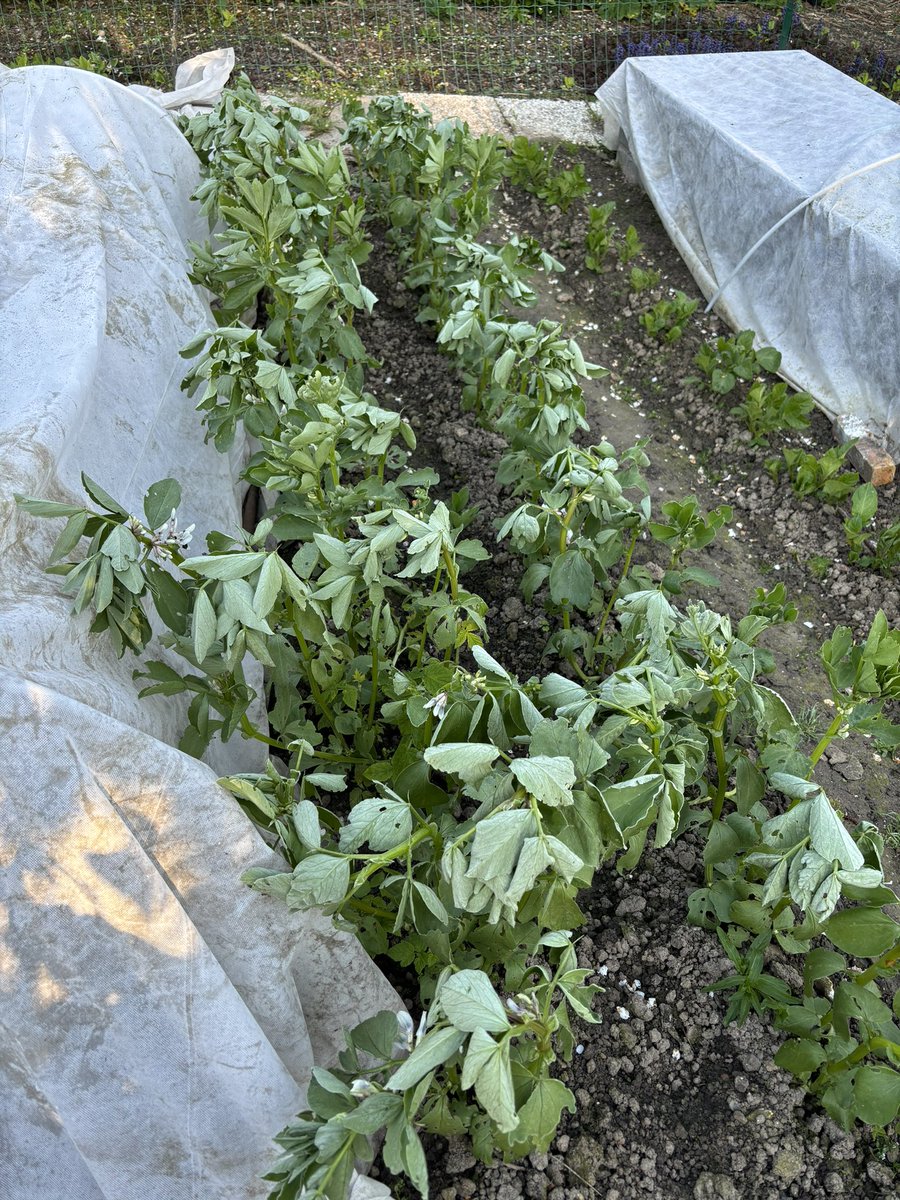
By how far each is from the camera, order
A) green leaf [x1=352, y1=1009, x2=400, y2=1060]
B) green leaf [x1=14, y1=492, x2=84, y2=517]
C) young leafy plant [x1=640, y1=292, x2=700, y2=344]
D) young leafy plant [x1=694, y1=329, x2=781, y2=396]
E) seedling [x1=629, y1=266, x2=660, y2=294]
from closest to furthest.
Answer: green leaf [x1=352, y1=1009, x2=400, y2=1060] → green leaf [x1=14, y1=492, x2=84, y2=517] → young leafy plant [x1=694, y1=329, x2=781, y2=396] → young leafy plant [x1=640, y1=292, x2=700, y2=344] → seedling [x1=629, y1=266, x2=660, y2=294]

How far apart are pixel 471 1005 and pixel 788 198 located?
148 inches

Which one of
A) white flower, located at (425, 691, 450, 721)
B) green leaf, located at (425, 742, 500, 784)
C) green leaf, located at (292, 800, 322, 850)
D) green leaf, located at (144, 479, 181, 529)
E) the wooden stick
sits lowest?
green leaf, located at (292, 800, 322, 850)

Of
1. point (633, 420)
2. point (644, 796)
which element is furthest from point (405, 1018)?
point (633, 420)

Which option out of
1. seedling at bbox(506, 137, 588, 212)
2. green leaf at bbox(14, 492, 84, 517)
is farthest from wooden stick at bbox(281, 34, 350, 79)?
green leaf at bbox(14, 492, 84, 517)

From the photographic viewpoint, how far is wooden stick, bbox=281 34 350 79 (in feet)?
20.7

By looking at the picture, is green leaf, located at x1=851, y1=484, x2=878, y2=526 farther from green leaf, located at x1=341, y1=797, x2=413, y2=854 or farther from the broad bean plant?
green leaf, located at x1=341, y1=797, x2=413, y2=854

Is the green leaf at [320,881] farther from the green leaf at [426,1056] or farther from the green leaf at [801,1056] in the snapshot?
the green leaf at [801,1056]

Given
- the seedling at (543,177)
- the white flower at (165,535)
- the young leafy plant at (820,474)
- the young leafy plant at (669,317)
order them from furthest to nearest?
the seedling at (543,177) → the young leafy plant at (669,317) → the young leafy plant at (820,474) → the white flower at (165,535)

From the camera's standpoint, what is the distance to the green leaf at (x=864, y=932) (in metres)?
1.57

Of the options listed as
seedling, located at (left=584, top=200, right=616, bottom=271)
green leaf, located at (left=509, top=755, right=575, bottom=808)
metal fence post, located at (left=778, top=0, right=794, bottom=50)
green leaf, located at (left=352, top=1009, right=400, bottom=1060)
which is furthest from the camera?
A: metal fence post, located at (left=778, top=0, right=794, bottom=50)

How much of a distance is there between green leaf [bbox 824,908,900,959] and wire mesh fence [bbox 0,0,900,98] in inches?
224

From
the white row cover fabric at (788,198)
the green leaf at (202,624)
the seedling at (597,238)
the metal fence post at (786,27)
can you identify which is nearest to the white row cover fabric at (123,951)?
the green leaf at (202,624)

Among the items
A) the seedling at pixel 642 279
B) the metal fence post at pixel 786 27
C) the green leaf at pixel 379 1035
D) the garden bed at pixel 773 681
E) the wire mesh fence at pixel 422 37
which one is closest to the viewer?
the green leaf at pixel 379 1035

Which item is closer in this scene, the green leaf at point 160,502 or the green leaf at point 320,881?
the green leaf at point 320,881
